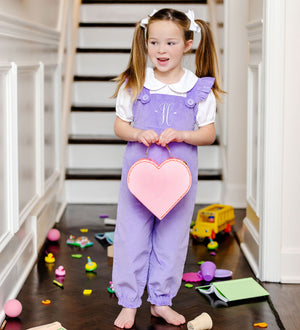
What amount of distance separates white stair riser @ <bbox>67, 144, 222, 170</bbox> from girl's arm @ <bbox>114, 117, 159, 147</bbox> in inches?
103

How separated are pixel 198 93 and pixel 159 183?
40 cm

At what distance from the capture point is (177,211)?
259cm

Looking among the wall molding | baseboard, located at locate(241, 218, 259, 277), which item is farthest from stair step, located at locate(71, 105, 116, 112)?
baseboard, located at locate(241, 218, 259, 277)

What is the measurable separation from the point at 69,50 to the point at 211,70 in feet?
9.59

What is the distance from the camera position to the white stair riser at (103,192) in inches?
200

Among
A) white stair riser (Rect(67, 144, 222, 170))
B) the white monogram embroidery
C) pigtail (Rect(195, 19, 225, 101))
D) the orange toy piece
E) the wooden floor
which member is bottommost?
the orange toy piece

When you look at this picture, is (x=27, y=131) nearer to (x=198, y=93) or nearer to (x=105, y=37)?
(x=198, y=93)

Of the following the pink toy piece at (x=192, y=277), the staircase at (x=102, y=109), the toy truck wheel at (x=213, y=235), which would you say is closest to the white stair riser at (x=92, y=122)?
the staircase at (x=102, y=109)

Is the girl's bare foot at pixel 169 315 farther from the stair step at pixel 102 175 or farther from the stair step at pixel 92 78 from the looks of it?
the stair step at pixel 92 78

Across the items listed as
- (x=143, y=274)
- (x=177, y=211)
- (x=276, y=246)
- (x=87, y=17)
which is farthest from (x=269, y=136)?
(x=87, y=17)

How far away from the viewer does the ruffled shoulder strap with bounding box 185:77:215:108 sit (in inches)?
97.5

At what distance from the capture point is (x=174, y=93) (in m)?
2.48

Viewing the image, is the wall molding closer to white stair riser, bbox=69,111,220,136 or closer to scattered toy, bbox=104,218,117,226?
white stair riser, bbox=69,111,220,136

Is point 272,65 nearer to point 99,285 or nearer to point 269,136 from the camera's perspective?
point 269,136
